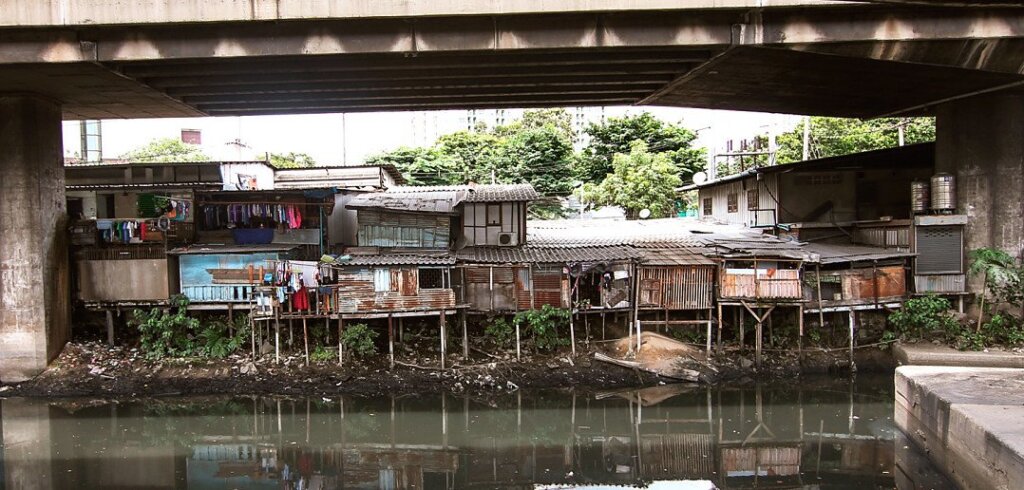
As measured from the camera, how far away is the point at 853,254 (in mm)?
18516

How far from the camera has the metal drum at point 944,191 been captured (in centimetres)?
1800

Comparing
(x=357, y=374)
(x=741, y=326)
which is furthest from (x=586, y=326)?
(x=357, y=374)

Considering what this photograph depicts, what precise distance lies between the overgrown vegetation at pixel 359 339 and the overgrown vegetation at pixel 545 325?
3950 mm

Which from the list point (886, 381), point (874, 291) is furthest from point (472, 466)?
point (874, 291)

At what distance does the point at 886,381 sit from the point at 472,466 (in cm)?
1141

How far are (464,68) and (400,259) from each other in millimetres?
5403

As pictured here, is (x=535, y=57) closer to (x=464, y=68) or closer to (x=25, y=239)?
(x=464, y=68)

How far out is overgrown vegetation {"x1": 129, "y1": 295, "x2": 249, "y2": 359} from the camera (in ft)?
58.1

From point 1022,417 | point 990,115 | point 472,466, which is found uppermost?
point 990,115

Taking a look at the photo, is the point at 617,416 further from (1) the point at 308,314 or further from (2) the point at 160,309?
(2) the point at 160,309

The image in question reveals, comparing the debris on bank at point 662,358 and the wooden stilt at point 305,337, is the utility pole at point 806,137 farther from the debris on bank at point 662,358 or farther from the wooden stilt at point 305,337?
the wooden stilt at point 305,337

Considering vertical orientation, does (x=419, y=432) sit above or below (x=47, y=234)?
below

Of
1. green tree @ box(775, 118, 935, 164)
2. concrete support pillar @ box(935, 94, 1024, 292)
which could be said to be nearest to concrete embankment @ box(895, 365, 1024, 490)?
concrete support pillar @ box(935, 94, 1024, 292)

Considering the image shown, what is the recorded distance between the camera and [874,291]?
18.4m
